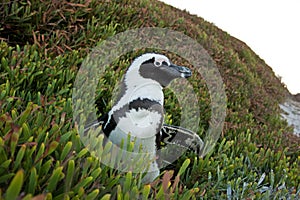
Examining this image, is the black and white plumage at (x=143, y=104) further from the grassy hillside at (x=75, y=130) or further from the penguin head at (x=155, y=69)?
Answer: the grassy hillside at (x=75, y=130)

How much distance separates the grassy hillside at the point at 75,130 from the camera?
2.05 metres

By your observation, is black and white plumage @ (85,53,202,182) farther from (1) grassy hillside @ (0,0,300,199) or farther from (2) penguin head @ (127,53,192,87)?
(1) grassy hillside @ (0,0,300,199)

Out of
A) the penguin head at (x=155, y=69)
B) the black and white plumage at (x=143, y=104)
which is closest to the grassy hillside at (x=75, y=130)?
the black and white plumage at (x=143, y=104)

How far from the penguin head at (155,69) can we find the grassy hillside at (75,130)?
64 centimetres

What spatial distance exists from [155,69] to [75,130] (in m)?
0.82

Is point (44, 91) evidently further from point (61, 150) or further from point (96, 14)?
point (96, 14)

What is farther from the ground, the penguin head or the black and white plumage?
the penguin head

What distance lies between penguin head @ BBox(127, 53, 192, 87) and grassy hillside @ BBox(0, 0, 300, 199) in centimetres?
64

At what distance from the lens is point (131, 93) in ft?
9.95

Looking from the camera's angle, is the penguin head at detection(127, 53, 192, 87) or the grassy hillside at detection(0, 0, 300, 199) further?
the penguin head at detection(127, 53, 192, 87)

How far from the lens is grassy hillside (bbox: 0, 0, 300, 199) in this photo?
2.05 meters

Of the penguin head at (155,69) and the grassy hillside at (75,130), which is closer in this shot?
the grassy hillside at (75,130)

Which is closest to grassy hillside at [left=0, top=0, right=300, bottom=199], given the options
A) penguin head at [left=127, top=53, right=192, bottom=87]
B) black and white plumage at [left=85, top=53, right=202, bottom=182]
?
black and white plumage at [left=85, top=53, right=202, bottom=182]

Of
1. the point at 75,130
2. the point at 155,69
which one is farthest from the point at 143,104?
the point at 75,130
